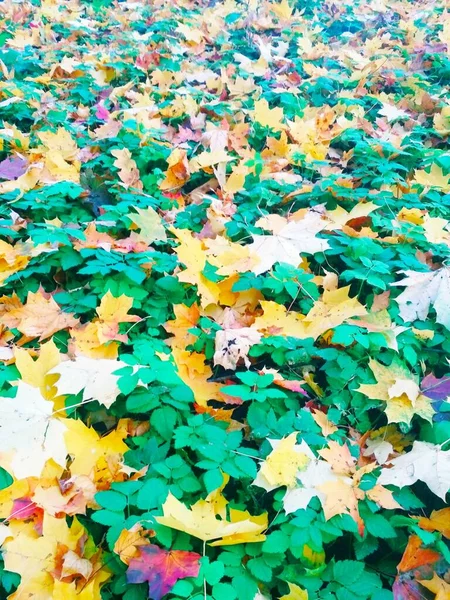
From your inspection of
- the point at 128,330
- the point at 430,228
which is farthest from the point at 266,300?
the point at 430,228

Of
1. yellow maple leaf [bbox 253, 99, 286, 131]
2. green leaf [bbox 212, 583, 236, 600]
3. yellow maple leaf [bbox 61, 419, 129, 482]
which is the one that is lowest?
yellow maple leaf [bbox 61, 419, 129, 482]

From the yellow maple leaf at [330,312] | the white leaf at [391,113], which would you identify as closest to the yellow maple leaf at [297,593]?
the yellow maple leaf at [330,312]

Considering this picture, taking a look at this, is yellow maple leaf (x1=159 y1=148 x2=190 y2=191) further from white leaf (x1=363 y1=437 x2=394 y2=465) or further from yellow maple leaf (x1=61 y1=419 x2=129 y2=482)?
white leaf (x1=363 y1=437 x2=394 y2=465)

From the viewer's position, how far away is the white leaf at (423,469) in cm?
136

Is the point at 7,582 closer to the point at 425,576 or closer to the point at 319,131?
the point at 425,576

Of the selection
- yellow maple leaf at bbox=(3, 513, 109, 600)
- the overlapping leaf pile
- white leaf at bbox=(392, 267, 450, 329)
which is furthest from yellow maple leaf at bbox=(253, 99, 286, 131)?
yellow maple leaf at bbox=(3, 513, 109, 600)

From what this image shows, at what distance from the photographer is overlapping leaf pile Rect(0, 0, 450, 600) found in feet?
4.13

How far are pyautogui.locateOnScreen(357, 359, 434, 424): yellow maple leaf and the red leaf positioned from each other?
0.76m

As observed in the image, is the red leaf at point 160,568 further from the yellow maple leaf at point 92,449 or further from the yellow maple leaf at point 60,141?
the yellow maple leaf at point 60,141

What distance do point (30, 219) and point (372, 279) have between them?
1.72 meters

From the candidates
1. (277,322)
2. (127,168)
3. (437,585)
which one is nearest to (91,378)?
(277,322)

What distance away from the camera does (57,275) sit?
2156 millimetres

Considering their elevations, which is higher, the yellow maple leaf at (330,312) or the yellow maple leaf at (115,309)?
the yellow maple leaf at (330,312)

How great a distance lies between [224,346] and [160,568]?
0.77 m
